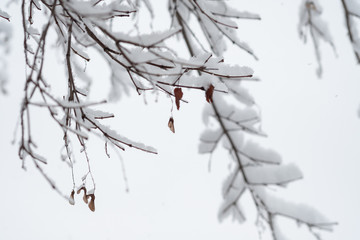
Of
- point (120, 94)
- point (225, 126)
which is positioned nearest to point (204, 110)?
point (225, 126)

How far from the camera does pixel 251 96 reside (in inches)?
92.4

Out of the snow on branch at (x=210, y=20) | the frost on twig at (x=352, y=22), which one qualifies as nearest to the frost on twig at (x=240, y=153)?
the snow on branch at (x=210, y=20)

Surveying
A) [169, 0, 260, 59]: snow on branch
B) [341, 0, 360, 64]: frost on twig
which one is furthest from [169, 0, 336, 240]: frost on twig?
[341, 0, 360, 64]: frost on twig

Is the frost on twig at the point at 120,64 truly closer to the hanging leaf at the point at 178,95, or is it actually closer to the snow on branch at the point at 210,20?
the hanging leaf at the point at 178,95

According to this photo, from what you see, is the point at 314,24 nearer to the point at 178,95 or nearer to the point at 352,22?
the point at 352,22

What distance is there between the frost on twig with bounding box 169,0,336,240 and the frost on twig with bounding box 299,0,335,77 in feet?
2.87

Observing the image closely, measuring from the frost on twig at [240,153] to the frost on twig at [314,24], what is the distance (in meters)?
0.88

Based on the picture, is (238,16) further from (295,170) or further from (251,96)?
(295,170)

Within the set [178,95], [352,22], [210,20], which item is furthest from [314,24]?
[178,95]

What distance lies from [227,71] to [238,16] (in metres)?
1.07

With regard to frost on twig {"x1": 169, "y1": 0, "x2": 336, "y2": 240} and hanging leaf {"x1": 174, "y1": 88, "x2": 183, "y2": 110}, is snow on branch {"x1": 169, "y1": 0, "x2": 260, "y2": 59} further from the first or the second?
hanging leaf {"x1": 174, "y1": 88, "x2": 183, "y2": 110}

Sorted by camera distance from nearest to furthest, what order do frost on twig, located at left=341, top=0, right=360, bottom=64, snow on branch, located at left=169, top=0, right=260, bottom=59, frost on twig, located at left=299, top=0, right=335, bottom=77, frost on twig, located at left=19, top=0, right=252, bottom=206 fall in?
frost on twig, located at left=19, top=0, right=252, bottom=206
snow on branch, located at left=169, top=0, right=260, bottom=59
frost on twig, located at left=341, top=0, right=360, bottom=64
frost on twig, located at left=299, top=0, right=335, bottom=77

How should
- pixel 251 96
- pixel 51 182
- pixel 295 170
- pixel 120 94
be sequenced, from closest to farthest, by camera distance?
1. pixel 51 182
2. pixel 295 170
3. pixel 251 96
4. pixel 120 94

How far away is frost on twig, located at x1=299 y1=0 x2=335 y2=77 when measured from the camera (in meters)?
2.83
